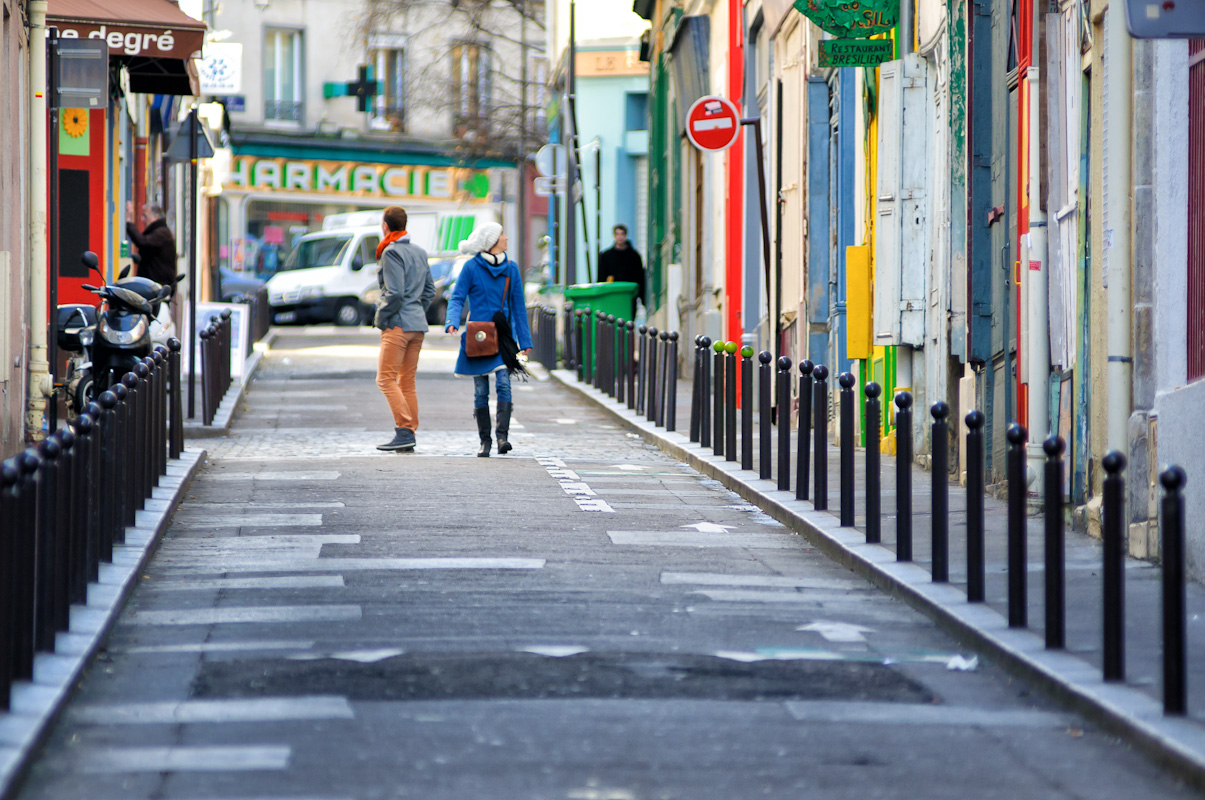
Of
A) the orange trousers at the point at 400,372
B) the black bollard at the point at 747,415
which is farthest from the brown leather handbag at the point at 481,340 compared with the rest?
the black bollard at the point at 747,415

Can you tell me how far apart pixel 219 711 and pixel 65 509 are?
1.34 meters

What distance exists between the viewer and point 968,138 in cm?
1306

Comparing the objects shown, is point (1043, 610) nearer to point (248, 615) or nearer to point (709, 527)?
point (248, 615)

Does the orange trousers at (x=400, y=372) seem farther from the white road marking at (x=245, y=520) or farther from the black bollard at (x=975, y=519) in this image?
the black bollard at (x=975, y=519)

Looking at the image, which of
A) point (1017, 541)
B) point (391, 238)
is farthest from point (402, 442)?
point (1017, 541)

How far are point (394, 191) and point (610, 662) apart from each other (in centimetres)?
5227

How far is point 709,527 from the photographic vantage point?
11.0 m

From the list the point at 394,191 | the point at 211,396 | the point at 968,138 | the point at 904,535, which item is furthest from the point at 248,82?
the point at 904,535

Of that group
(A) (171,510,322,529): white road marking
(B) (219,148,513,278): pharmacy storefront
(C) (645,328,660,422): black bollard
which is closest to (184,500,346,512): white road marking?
(A) (171,510,322,529): white road marking

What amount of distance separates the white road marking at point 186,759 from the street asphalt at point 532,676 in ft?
0.04

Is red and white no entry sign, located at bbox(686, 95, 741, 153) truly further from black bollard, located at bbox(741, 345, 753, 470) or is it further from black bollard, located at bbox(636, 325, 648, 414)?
black bollard, located at bbox(741, 345, 753, 470)

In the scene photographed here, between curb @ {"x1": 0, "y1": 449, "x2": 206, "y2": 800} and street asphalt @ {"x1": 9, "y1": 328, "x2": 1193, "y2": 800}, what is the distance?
8 cm

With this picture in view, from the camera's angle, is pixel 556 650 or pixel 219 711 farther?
pixel 556 650

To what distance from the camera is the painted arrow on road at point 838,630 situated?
752 centimetres
